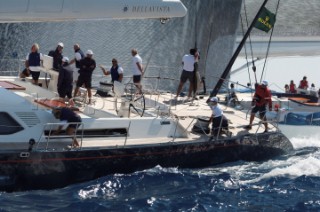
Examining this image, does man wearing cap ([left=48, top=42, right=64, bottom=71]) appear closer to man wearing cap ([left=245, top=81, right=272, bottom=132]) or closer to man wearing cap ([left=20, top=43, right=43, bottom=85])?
man wearing cap ([left=20, top=43, right=43, bottom=85])

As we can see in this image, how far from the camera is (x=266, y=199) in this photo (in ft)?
46.6

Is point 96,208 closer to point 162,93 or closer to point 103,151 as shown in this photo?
point 103,151

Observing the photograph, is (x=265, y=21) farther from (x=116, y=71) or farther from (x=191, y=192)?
(x=191, y=192)

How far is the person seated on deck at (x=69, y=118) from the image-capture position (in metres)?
14.5

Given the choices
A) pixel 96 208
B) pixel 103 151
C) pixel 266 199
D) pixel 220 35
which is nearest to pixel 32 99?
pixel 103 151

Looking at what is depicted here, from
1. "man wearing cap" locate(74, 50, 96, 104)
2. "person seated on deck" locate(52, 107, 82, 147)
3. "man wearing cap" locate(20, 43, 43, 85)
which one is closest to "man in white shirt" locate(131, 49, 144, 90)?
"man wearing cap" locate(74, 50, 96, 104)

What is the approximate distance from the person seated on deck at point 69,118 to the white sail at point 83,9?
1406 mm

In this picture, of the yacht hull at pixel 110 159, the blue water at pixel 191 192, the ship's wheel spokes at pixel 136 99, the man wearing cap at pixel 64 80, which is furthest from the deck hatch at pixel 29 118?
the ship's wheel spokes at pixel 136 99

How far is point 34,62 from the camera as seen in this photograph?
55.1ft

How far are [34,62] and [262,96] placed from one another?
3.95 m

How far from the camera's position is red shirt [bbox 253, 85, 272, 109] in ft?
55.3

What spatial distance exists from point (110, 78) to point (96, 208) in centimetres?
585

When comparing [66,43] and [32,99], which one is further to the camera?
[66,43]

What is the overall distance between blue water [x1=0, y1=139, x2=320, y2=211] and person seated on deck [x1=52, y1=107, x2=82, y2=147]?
0.77m
